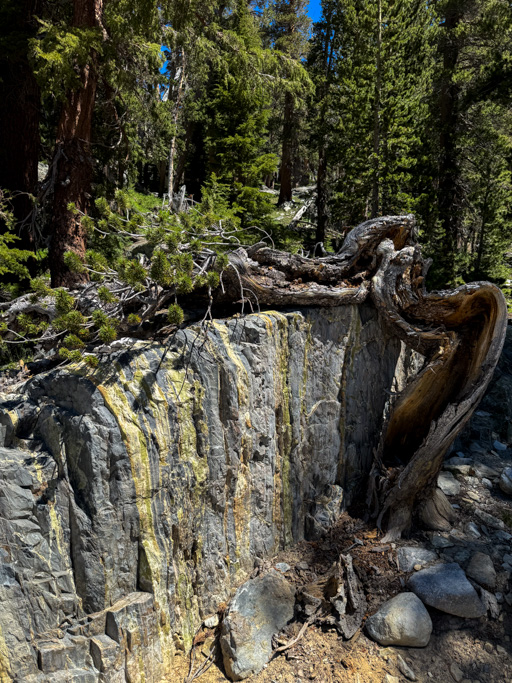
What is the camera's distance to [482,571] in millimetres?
4887

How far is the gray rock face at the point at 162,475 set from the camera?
349cm

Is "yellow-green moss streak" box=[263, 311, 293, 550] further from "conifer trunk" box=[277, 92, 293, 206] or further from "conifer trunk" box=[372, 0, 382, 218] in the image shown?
"conifer trunk" box=[277, 92, 293, 206]

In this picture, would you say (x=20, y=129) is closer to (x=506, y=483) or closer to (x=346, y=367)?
(x=346, y=367)

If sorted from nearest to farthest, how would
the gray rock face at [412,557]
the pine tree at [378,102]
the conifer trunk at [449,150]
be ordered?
the gray rock face at [412,557] → the pine tree at [378,102] → the conifer trunk at [449,150]

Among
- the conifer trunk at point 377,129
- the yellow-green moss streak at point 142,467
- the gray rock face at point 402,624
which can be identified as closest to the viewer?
the yellow-green moss streak at point 142,467

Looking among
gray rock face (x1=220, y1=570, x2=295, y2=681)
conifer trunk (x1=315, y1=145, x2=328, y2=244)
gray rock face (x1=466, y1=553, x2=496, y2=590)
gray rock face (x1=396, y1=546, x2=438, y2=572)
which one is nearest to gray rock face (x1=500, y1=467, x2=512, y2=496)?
gray rock face (x1=466, y1=553, x2=496, y2=590)

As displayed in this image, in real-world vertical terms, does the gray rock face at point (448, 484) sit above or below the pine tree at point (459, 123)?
below

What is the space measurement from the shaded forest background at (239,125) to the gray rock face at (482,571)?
14.2 ft

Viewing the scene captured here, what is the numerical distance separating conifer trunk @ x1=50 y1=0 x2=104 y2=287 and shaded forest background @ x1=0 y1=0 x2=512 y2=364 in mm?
23

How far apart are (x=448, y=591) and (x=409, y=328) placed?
3148mm

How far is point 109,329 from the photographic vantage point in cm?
358

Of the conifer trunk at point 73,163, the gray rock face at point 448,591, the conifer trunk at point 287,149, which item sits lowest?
the gray rock face at point 448,591

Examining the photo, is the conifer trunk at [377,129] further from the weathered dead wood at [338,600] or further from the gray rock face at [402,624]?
the gray rock face at [402,624]

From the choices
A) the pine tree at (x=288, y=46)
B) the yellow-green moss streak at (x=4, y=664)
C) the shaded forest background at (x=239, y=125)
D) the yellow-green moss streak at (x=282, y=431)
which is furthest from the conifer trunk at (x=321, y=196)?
the yellow-green moss streak at (x=4, y=664)
